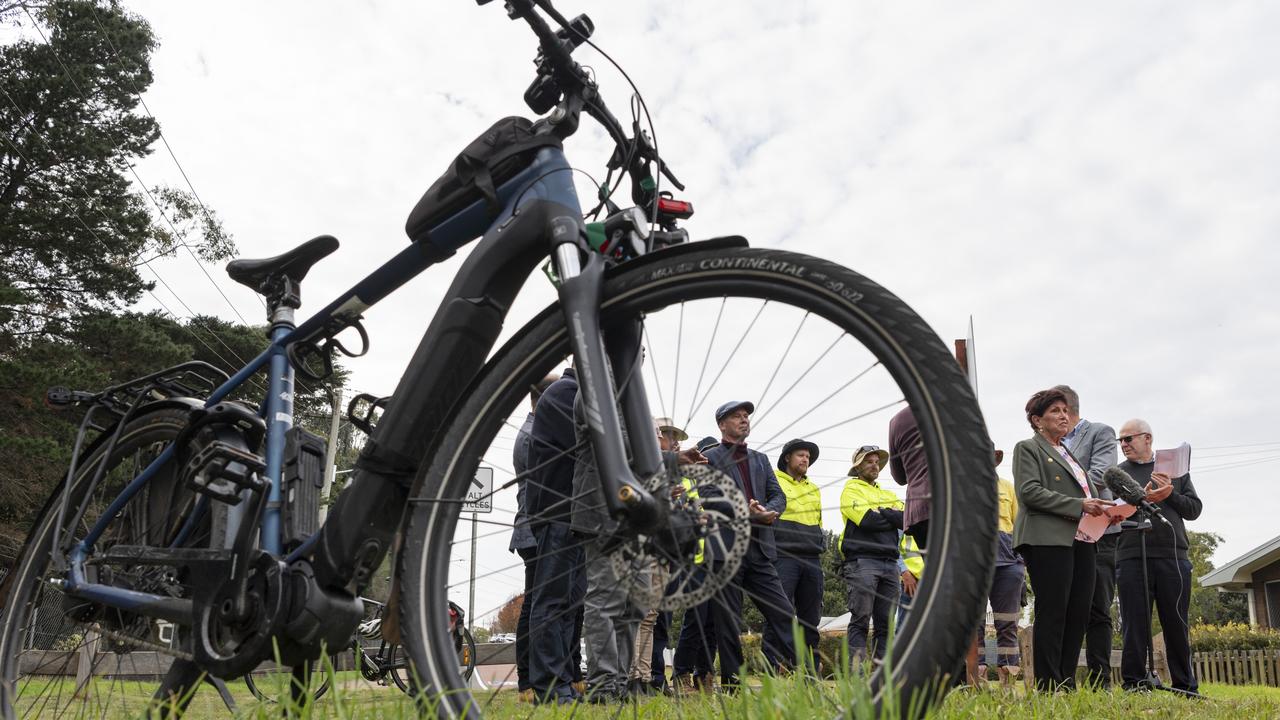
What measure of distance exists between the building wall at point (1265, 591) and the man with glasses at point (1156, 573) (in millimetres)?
32326

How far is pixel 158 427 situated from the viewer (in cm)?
304

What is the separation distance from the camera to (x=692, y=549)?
178 cm

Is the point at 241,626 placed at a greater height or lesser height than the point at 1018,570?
lesser

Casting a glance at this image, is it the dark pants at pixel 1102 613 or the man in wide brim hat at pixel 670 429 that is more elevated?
the man in wide brim hat at pixel 670 429

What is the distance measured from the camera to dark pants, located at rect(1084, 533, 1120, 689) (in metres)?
6.53

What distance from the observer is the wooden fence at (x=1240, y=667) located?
18141mm

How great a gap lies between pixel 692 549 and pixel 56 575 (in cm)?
228

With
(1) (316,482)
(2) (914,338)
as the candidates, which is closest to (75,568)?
(1) (316,482)

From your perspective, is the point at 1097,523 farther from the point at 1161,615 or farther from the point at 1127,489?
the point at 1161,615

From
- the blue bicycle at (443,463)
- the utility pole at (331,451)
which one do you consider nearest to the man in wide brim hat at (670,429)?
the blue bicycle at (443,463)

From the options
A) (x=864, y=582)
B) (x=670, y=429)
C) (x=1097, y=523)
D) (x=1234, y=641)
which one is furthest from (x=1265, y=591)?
(x=670, y=429)

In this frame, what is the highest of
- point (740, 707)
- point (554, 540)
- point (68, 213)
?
point (68, 213)

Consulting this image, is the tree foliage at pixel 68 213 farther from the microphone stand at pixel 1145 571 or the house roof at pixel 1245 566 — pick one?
the house roof at pixel 1245 566

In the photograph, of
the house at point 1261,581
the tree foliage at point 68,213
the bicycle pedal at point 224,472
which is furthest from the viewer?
the house at point 1261,581
